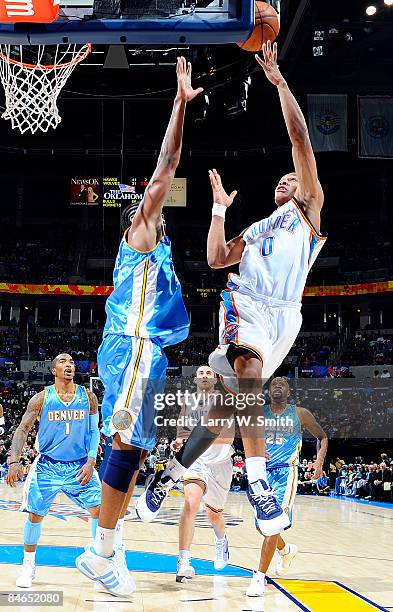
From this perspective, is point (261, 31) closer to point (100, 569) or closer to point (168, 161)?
point (168, 161)

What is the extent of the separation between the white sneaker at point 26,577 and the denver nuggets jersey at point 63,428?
931mm

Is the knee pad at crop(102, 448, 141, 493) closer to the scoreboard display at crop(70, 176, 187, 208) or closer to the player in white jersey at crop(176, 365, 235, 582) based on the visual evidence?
the player in white jersey at crop(176, 365, 235, 582)

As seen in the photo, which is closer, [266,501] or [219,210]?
[266,501]

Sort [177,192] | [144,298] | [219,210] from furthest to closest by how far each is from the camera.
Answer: [177,192]
[219,210]
[144,298]

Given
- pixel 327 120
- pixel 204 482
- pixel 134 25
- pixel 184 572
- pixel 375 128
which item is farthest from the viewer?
pixel 327 120

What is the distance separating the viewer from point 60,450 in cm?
625

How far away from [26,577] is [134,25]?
4.28m

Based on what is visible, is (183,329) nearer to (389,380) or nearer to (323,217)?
(389,380)

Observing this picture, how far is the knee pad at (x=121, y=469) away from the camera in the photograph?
4.05 m

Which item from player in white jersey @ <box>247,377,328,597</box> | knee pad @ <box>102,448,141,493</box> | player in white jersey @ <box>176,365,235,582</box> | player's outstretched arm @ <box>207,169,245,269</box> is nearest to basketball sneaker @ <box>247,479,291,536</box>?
knee pad @ <box>102,448,141,493</box>

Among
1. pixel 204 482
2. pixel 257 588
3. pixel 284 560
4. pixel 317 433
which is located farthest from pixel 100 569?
pixel 317 433

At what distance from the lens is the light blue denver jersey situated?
6926mm

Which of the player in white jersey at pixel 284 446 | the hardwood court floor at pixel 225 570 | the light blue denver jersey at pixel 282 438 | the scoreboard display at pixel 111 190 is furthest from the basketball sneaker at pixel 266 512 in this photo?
the scoreboard display at pixel 111 190

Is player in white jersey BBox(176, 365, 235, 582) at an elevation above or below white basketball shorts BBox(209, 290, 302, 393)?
below
